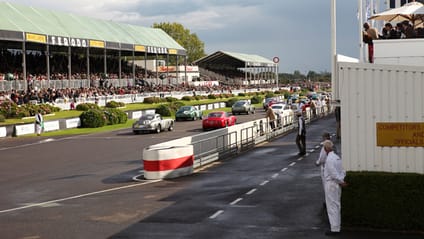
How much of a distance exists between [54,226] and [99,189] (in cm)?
578

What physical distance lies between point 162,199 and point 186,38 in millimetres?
157704

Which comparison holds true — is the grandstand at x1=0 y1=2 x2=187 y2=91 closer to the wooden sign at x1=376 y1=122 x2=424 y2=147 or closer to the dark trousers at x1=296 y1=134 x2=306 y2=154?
the dark trousers at x1=296 y1=134 x2=306 y2=154

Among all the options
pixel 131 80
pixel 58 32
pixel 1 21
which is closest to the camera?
pixel 1 21

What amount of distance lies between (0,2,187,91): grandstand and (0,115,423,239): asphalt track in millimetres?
29044

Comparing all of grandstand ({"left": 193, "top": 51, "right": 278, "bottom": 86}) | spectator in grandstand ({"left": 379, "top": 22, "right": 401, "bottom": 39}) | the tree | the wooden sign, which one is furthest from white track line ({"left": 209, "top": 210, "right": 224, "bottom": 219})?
the tree

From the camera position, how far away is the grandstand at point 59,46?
55.9 m

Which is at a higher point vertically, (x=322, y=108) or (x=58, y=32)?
(x=58, y=32)

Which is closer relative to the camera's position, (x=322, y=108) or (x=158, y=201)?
(x=158, y=201)

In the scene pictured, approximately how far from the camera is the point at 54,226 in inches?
545

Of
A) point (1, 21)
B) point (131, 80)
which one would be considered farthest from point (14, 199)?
point (131, 80)

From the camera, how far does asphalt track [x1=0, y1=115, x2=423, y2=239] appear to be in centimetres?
1314

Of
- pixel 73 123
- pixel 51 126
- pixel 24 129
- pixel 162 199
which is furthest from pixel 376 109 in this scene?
pixel 73 123

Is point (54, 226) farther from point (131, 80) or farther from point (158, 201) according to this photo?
point (131, 80)

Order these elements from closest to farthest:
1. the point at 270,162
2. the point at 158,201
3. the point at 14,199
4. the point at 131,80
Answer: the point at 158,201 < the point at 14,199 < the point at 270,162 < the point at 131,80
